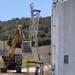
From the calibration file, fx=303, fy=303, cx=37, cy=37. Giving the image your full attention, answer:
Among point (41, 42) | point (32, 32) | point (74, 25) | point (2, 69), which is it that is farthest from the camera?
point (41, 42)

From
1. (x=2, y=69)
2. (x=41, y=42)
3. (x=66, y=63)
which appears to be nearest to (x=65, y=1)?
(x=66, y=63)

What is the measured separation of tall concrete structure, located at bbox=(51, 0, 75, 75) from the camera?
45.1ft

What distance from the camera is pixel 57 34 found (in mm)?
14453

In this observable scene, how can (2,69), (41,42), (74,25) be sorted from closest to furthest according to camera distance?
(74,25) < (2,69) < (41,42)

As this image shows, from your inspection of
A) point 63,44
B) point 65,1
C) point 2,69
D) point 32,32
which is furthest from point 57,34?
point 2,69

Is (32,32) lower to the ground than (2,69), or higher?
higher

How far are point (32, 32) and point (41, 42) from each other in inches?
2925

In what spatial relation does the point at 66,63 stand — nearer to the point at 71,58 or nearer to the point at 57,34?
the point at 71,58

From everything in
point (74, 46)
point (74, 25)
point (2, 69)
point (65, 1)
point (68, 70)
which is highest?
point (65, 1)

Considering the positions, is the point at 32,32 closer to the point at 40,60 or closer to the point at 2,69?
the point at 40,60

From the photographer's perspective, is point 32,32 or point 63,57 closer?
point 63,57

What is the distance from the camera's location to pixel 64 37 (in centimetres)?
1400

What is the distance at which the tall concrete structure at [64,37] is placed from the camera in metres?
13.8

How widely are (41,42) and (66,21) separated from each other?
7968 cm
